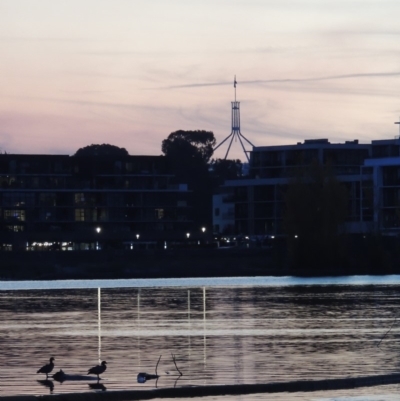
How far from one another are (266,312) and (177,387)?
27587 mm

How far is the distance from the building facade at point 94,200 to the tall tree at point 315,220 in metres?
49.0

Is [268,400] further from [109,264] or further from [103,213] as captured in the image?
[103,213]

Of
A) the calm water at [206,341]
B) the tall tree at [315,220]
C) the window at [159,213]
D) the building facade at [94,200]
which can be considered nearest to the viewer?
the calm water at [206,341]

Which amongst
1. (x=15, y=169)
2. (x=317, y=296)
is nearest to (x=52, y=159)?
(x=15, y=169)

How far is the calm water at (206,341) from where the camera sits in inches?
1031

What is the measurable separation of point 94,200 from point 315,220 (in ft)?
196

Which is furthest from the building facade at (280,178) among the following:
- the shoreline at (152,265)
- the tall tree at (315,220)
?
the tall tree at (315,220)

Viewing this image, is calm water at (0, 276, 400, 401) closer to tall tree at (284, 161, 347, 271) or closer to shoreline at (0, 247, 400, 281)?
tall tree at (284, 161, 347, 271)

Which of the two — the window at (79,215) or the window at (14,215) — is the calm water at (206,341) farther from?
the window at (79,215)

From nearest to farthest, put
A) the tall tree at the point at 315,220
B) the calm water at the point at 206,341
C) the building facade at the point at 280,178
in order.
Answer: the calm water at the point at 206,341 < the tall tree at the point at 315,220 < the building facade at the point at 280,178

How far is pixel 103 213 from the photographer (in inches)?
6560

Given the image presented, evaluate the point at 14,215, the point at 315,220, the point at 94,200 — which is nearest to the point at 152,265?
the point at 315,220

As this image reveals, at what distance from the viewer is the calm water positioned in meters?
26.2

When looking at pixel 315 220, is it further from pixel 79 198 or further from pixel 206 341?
pixel 206 341
